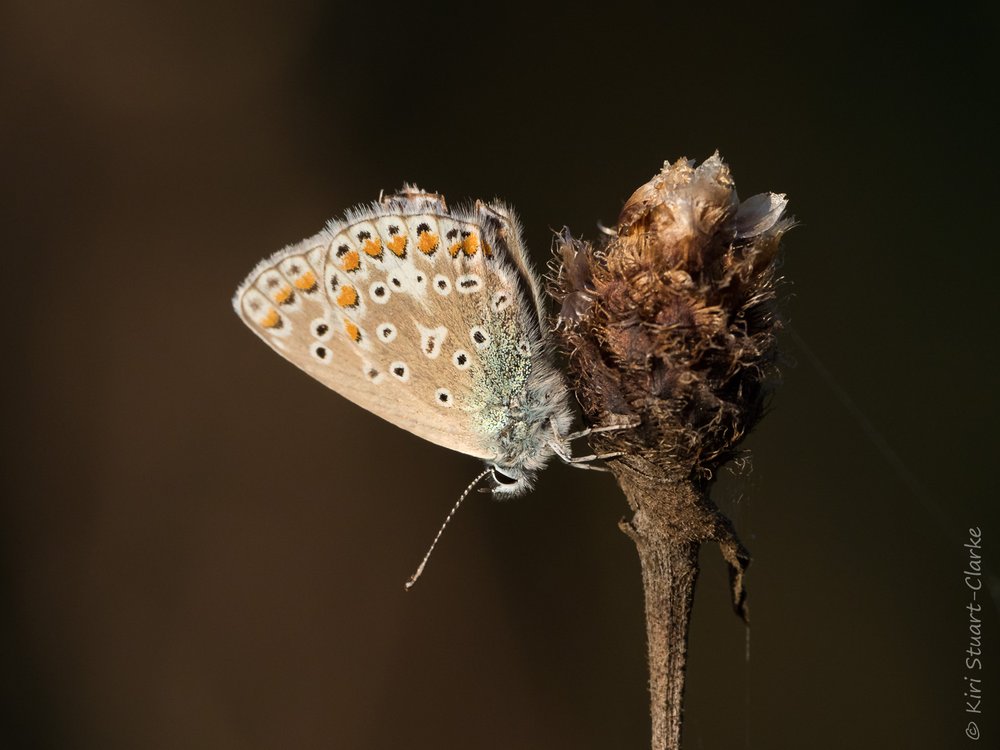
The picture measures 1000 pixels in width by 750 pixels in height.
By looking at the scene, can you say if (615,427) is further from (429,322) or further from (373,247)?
(373,247)

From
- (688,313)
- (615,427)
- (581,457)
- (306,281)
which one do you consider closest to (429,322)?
(306,281)

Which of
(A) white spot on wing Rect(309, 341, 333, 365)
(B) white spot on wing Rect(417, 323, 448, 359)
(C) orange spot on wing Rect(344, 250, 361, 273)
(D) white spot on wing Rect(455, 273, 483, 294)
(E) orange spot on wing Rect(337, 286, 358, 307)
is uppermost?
(C) orange spot on wing Rect(344, 250, 361, 273)

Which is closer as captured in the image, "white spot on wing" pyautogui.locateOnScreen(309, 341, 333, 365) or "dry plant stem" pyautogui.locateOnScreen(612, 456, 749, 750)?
"dry plant stem" pyautogui.locateOnScreen(612, 456, 749, 750)

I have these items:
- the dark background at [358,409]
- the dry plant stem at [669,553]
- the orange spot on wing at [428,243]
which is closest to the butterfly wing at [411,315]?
the orange spot on wing at [428,243]

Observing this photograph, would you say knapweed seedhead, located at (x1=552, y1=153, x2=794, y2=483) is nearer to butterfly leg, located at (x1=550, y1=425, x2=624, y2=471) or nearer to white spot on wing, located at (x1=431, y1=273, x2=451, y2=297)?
butterfly leg, located at (x1=550, y1=425, x2=624, y2=471)

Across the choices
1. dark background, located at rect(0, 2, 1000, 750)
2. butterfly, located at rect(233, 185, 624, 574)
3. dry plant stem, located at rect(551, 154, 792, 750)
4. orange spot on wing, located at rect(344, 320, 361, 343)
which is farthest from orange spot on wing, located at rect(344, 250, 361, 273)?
dark background, located at rect(0, 2, 1000, 750)

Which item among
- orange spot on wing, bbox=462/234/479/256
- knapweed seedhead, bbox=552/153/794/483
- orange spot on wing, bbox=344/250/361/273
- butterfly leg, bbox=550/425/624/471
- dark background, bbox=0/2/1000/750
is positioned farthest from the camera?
dark background, bbox=0/2/1000/750

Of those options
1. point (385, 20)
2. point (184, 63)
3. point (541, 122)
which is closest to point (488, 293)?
point (541, 122)

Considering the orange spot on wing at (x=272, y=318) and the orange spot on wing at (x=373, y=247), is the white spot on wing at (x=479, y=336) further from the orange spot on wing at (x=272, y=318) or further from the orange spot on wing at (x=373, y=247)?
the orange spot on wing at (x=272, y=318)

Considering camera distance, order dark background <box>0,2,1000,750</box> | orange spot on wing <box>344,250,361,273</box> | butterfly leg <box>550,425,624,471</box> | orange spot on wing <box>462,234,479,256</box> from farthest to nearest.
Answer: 1. dark background <box>0,2,1000,750</box>
2. orange spot on wing <box>344,250,361,273</box>
3. orange spot on wing <box>462,234,479,256</box>
4. butterfly leg <box>550,425,624,471</box>
